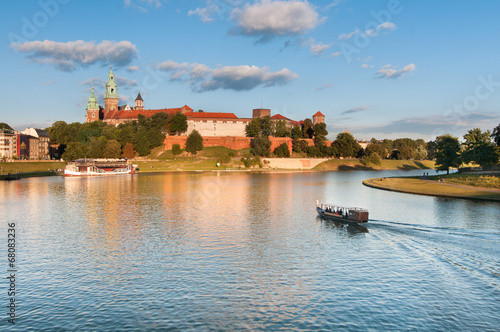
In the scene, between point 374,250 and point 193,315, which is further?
point 374,250

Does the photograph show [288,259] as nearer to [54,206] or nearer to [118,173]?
[54,206]

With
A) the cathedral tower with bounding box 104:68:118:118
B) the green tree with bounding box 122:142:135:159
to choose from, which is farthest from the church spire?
the green tree with bounding box 122:142:135:159

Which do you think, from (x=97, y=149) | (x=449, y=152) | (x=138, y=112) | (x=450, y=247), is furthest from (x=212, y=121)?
(x=450, y=247)

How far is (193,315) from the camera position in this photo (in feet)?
42.9

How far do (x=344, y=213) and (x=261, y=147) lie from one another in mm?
89084

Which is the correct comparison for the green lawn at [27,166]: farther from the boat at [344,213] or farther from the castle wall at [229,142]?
the boat at [344,213]

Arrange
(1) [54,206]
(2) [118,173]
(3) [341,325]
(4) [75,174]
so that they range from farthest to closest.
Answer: (2) [118,173] < (4) [75,174] < (1) [54,206] < (3) [341,325]

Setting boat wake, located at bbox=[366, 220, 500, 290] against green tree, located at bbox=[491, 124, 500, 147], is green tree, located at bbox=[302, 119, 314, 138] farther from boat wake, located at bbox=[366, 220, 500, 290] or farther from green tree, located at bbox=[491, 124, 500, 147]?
boat wake, located at bbox=[366, 220, 500, 290]

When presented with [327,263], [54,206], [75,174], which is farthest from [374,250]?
[75,174]

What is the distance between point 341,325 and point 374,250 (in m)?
9.64

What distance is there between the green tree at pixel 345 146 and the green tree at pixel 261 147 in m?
25.1

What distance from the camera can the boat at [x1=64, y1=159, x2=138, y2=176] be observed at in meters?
91.0

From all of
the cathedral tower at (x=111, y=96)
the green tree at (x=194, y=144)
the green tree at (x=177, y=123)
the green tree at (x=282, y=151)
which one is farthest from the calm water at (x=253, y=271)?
the cathedral tower at (x=111, y=96)

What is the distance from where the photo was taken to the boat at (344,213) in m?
28.0
